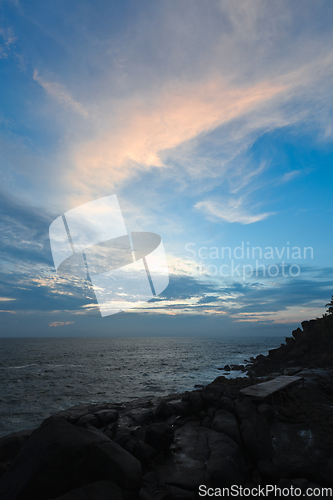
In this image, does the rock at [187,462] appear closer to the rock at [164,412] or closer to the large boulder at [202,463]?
the large boulder at [202,463]

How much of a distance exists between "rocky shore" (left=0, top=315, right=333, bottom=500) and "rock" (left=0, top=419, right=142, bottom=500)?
20 mm

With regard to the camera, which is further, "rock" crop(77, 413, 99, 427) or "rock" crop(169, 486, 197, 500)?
"rock" crop(77, 413, 99, 427)

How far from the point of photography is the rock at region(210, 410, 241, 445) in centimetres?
991

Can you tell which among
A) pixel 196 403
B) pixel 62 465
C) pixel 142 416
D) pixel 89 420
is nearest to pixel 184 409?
pixel 196 403

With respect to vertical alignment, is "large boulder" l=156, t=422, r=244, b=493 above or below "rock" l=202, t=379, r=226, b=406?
below

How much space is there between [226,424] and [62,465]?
7690 millimetres

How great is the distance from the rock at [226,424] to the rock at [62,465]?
5.19m

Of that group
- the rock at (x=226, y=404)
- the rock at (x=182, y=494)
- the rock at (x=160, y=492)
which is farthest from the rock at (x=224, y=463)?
the rock at (x=226, y=404)

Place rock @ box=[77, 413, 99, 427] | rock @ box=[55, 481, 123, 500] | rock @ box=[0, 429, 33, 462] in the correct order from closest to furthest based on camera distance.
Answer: rock @ box=[55, 481, 123, 500]
rock @ box=[0, 429, 33, 462]
rock @ box=[77, 413, 99, 427]

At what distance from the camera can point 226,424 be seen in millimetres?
10516

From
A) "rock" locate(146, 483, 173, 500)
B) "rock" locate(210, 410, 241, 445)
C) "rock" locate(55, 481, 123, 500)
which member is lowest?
"rock" locate(146, 483, 173, 500)

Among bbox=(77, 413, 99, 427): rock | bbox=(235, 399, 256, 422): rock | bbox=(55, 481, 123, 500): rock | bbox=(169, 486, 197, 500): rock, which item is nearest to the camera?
bbox=(55, 481, 123, 500): rock

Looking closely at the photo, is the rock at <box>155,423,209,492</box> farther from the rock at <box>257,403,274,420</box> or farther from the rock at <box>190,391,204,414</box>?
the rock at <box>257,403,274,420</box>

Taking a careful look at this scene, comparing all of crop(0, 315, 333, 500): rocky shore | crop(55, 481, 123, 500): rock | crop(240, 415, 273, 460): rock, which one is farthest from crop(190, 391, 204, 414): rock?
crop(55, 481, 123, 500): rock
